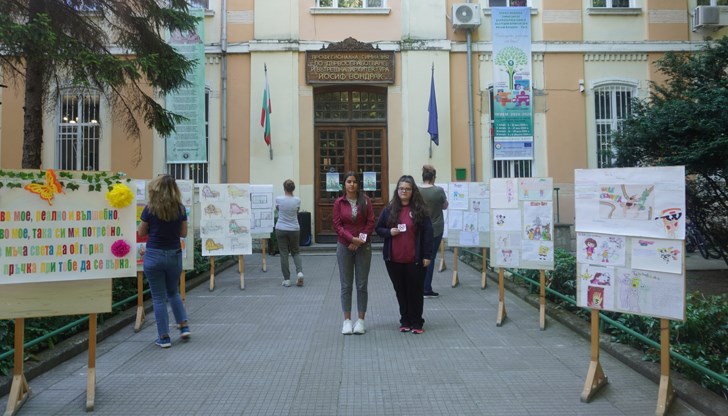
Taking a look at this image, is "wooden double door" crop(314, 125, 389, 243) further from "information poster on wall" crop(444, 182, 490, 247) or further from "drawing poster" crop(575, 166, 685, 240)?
"drawing poster" crop(575, 166, 685, 240)

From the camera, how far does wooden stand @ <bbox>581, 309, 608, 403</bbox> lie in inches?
179

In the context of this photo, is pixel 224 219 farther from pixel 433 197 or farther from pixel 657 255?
pixel 657 255

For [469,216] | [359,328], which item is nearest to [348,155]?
[469,216]

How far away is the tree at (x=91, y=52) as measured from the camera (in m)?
8.58

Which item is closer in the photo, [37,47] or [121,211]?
[121,211]

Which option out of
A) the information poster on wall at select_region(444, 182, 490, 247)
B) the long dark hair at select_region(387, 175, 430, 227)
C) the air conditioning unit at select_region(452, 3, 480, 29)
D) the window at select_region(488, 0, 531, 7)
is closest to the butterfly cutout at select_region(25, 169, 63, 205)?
the long dark hair at select_region(387, 175, 430, 227)

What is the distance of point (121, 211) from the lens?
4730 mm

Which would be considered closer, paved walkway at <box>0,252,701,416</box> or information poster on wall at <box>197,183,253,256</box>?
paved walkway at <box>0,252,701,416</box>

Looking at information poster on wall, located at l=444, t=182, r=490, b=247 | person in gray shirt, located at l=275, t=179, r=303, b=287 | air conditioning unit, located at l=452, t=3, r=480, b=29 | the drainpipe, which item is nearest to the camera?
information poster on wall, located at l=444, t=182, r=490, b=247

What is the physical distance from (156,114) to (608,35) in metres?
12.9

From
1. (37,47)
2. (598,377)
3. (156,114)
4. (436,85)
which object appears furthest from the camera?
(436,85)

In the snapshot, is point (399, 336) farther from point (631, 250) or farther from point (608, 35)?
point (608, 35)

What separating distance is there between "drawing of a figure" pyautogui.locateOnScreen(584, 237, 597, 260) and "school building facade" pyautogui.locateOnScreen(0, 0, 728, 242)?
10.5 metres

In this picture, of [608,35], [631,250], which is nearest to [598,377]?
[631,250]
